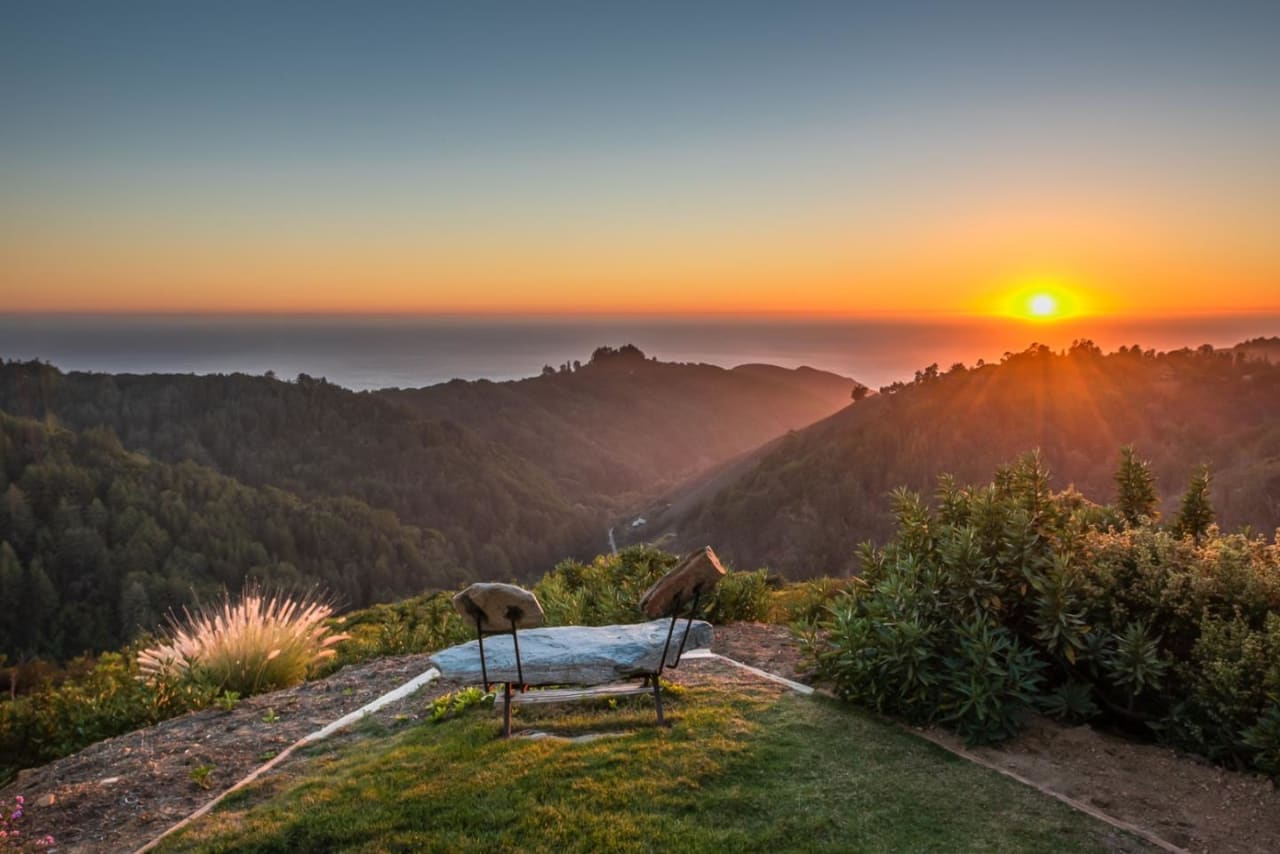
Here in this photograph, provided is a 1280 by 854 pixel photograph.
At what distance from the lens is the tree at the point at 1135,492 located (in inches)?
297

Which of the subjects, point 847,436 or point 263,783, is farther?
point 847,436

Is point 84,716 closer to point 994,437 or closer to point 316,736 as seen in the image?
point 316,736

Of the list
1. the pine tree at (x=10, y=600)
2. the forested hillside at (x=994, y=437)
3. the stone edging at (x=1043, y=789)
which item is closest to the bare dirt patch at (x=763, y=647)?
the stone edging at (x=1043, y=789)

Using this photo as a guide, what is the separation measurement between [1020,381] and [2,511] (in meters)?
109

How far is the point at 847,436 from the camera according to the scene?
245 ft

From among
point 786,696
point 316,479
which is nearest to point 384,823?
point 786,696

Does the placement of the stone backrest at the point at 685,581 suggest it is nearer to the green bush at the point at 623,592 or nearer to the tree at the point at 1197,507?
the green bush at the point at 623,592

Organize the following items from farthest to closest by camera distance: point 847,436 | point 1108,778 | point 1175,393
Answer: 1. point 847,436
2. point 1175,393
3. point 1108,778

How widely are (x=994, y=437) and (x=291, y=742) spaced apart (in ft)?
212

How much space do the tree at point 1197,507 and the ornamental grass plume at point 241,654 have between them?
8578mm

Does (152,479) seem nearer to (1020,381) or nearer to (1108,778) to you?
(1020,381)

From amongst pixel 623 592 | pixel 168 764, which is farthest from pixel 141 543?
pixel 168 764

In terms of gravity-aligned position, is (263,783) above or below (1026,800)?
below

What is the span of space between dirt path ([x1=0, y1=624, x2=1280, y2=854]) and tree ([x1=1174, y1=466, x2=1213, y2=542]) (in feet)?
8.18
